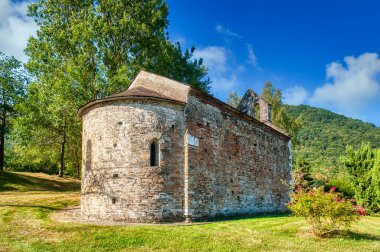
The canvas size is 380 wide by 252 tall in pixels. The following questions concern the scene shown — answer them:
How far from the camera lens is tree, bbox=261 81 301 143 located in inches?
1334

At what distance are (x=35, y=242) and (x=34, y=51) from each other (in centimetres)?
1633

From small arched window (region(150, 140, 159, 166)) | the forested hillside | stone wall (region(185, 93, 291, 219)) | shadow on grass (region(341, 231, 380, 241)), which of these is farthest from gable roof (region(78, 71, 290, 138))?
the forested hillside

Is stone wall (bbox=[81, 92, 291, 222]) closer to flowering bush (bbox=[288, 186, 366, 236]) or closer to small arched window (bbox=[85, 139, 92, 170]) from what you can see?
small arched window (bbox=[85, 139, 92, 170])

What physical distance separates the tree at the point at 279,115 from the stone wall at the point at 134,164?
72.9ft

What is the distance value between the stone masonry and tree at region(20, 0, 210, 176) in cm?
554

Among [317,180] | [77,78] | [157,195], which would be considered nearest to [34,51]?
[77,78]

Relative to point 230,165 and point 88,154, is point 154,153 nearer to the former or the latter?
point 88,154

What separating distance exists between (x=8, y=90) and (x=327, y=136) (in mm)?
52284

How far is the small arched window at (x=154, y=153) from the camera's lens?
13188 mm

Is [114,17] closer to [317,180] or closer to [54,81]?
[54,81]

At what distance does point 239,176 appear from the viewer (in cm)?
1700

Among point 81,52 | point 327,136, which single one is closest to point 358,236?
point 81,52

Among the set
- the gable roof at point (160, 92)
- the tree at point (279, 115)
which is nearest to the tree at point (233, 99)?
the tree at point (279, 115)

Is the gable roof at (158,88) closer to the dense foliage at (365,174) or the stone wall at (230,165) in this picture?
the stone wall at (230,165)
